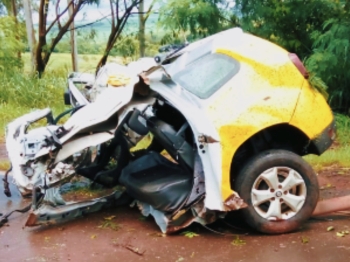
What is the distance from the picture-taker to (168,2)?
443 inches

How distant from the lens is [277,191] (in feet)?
17.6

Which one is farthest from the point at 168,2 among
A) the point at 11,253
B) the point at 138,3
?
the point at 11,253

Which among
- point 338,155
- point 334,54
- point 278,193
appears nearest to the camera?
point 278,193

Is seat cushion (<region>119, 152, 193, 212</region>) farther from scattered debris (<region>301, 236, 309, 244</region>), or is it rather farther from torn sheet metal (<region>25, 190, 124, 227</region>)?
scattered debris (<region>301, 236, 309, 244</region>)

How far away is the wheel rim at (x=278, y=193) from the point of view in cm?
Answer: 533

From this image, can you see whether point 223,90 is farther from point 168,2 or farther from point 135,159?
point 168,2

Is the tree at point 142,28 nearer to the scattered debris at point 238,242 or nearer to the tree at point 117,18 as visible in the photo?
the tree at point 117,18

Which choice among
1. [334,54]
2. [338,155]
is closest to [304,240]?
[338,155]

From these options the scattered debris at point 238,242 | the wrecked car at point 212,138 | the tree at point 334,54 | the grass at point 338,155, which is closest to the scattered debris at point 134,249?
the wrecked car at point 212,138

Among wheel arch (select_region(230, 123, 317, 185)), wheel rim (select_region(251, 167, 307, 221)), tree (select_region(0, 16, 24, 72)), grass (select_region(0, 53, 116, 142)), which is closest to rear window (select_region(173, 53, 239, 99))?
wheel arch (select_region(230, 123, 317, 185))

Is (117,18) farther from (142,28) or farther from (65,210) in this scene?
(65,210)

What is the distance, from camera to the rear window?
17.9 feet

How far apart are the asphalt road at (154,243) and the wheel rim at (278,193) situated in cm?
20

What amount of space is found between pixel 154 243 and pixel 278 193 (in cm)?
108
